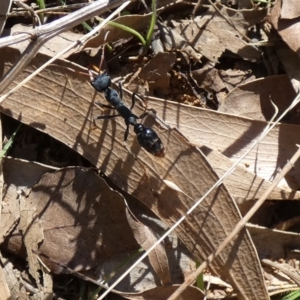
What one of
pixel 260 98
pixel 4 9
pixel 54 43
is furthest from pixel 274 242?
pixel 4 9

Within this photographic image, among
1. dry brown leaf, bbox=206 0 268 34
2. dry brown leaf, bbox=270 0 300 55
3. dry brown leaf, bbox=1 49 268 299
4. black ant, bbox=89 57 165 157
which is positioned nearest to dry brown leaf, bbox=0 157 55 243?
dry brown leaf, bbox=1 49 268 299

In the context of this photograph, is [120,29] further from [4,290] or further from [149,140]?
[4,290]

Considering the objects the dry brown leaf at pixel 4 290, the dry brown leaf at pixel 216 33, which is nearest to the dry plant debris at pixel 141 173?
the dry brown leaf at pixel 4 290

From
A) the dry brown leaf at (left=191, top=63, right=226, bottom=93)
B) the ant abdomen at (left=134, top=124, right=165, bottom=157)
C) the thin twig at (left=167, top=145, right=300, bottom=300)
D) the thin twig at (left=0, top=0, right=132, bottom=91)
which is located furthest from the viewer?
the dry brown leaf at (left=191, top=63, right=226, bottom=93)

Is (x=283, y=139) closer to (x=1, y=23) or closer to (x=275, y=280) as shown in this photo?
(x=275, y=280)

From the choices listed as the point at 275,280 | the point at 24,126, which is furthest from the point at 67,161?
the point at 275,280

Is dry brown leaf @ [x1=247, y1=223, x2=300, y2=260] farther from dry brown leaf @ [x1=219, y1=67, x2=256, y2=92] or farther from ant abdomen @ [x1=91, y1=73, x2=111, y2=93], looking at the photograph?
ant abdomen @ [x1=91, y1=73, x2=111, y2=93]
